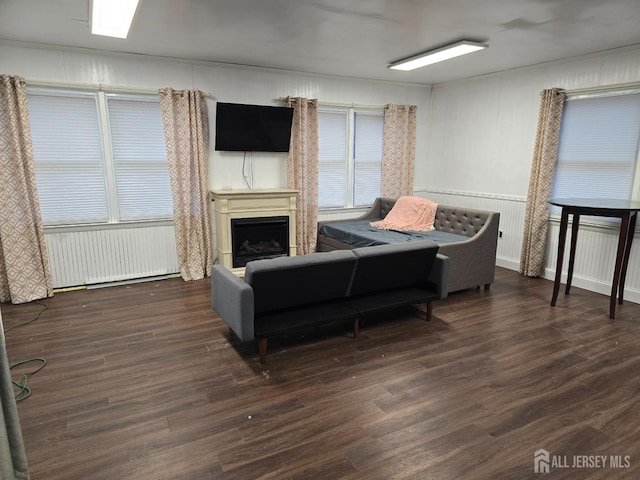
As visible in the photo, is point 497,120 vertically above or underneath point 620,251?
above

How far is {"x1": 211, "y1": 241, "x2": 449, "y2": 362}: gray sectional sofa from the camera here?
2.84 metres

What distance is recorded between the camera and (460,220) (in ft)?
16.7

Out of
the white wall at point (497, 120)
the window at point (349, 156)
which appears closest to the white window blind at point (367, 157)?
the window at point (349, 156)

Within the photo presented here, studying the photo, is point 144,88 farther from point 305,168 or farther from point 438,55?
point 438,55

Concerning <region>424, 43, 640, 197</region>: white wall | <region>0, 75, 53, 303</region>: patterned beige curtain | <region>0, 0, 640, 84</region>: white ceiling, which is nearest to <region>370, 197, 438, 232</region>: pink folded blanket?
<region>424, 43, 640, 197</region>: white wall

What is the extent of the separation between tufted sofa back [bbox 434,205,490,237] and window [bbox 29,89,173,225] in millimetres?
3618

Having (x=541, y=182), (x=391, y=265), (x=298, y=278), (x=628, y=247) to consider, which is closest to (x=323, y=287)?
(x=298, y=278)

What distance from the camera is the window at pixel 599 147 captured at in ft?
14.0

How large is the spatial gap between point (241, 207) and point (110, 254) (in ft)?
5.48

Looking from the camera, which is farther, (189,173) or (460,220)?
(460,220)

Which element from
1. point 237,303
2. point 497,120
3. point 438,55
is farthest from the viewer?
point 497,120

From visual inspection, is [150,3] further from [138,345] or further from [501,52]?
[501,52]

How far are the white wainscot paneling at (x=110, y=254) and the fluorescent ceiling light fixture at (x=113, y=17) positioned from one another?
87.4 inches

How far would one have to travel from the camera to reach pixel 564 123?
4.84m
